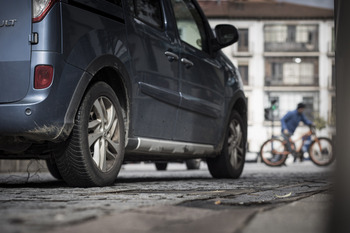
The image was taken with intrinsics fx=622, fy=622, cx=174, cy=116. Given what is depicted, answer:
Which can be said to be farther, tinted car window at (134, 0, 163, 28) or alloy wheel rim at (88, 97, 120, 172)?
tinted car window at (134, 0, 163, 28)

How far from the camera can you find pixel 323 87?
48562mm

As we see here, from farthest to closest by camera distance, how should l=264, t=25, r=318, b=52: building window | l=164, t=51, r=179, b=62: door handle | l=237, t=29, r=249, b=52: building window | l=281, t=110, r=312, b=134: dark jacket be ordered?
l=264, t=25, r=318, b=52: building window → l=237, t=29, r=249, b=52: building window → l=281, t=110, r=312, b=134: dark jacket → l=164, t=51, r=179, b=62: door handle

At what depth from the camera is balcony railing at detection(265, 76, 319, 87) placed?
48719 millimetres

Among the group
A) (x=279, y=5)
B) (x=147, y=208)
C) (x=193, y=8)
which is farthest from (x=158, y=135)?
(x=279, y=5)

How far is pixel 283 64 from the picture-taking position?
163ft

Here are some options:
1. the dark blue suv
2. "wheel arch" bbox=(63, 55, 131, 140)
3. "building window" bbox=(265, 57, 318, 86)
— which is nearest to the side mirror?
the dark blue suv

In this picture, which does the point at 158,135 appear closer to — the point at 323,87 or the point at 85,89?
the point at 85,89

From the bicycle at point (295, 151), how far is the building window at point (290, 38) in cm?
3373

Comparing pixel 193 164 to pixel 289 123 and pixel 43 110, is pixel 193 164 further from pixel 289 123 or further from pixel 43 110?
pixel 43 110

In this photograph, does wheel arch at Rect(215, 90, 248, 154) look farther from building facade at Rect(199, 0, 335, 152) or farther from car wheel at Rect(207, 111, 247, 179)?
building facade at Rect(199, 0, 335, 152)

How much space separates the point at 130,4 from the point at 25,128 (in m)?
1.44

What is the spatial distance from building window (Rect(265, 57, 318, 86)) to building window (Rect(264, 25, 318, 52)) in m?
0.93

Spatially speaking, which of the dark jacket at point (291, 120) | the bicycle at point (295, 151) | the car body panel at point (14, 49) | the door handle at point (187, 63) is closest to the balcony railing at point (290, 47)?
the bicycle at point (295, 151)

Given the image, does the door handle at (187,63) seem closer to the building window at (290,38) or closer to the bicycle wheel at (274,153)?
the bicycle wheel at (274,153)
